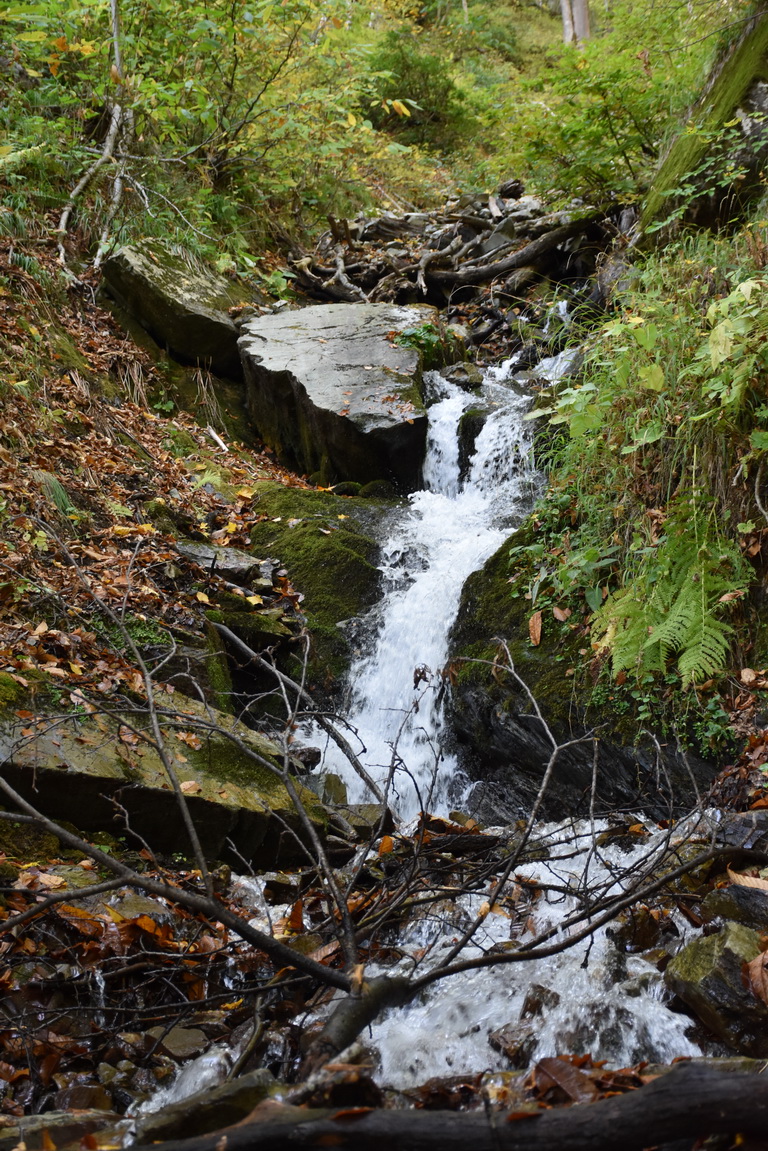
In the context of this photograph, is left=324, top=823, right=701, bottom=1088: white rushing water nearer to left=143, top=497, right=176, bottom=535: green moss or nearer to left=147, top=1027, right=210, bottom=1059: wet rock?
left=147, top=1027, right=210, bottom=1059: wet rock

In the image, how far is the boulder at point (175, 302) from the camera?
27.8ft

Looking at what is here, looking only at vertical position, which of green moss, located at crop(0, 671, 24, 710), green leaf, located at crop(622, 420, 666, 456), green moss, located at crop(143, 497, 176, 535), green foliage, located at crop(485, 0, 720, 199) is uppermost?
green foliage, located at crop(485, 0, 720, 199)

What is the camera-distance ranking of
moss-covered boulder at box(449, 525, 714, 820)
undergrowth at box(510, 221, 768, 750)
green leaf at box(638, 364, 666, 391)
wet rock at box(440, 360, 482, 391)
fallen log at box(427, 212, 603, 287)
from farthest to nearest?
fallen log at box(427, 212, 603, 287), wet rock at box(440, 360, 482, 391), moss-covered boulder at box(449, 525, 714, 820), green leaf at box(638, 364, 666, 391), undergrowth at box(510, 221, 768, 750)

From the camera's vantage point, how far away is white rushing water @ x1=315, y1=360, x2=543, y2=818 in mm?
5328

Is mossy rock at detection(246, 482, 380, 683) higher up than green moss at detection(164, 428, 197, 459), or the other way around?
green moss at detection(164, 428, 197, 459)

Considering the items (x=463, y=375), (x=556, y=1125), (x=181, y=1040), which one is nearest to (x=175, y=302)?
(x=463, y=375)

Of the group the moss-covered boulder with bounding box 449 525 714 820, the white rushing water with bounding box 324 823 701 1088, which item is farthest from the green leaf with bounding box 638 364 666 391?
the white rushing water with bounding box 324 823 701 1088

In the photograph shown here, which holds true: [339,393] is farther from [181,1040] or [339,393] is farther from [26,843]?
[181,1040]

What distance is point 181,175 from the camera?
10055 mm

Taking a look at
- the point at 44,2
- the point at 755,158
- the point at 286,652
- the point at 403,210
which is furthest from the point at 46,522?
the point at 403,210

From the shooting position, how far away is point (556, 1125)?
1262 millimetres

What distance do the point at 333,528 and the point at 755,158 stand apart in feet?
16.3

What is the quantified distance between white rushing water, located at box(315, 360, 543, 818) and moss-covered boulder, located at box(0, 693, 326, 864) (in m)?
0.68

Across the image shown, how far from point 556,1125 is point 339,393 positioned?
7315 mm
